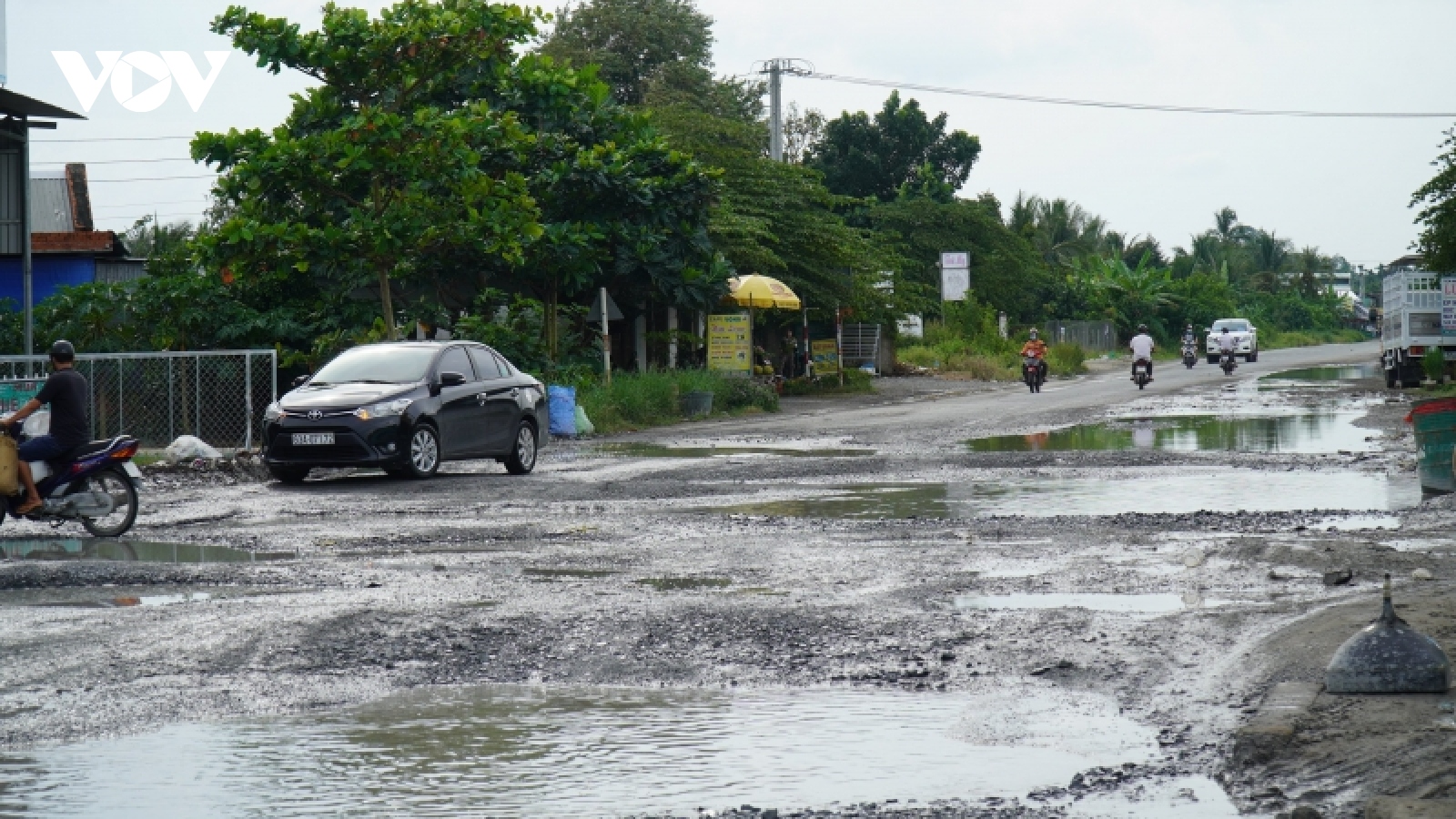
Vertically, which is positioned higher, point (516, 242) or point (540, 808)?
point (516, 242)

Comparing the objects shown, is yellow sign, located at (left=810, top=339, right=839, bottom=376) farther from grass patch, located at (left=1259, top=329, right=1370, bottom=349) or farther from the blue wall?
grass patch, located at (left=1259, top=329, right=1370, bottom=349)

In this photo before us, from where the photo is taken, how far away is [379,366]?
717 inches

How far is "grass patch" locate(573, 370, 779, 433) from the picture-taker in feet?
90.7

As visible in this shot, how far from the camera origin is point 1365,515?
12594 mm

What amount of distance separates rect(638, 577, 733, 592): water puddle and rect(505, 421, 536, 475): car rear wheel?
30.9 feet

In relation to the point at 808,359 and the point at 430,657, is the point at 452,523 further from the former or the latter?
the point at 808,359

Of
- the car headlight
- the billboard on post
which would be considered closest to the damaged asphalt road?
the car headlight

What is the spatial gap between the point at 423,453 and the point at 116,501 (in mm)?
4960

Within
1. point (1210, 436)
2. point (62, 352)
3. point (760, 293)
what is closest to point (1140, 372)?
point (760, 293)

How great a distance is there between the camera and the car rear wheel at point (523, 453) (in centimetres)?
1889

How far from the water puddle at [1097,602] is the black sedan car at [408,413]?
9.68 m

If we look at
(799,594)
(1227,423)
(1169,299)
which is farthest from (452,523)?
(1169,299)

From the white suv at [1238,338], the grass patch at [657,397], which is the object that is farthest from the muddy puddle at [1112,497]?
the white suv at [1238,338]

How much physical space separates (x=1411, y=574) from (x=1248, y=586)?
2.98ft
